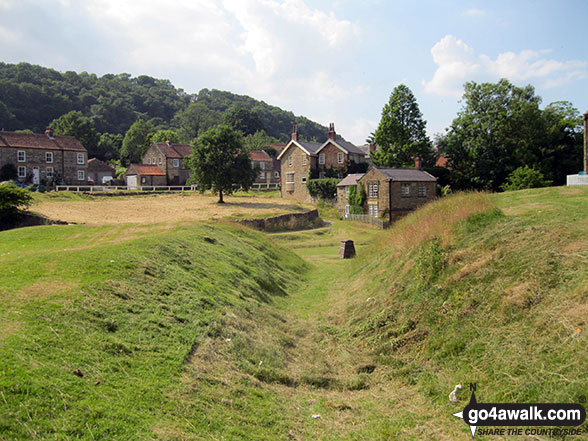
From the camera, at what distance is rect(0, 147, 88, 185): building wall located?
57.2 meters

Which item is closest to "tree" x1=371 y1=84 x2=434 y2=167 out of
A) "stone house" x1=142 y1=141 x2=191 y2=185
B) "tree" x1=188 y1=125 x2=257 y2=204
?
"tree" x1=188 y1=125 x2=257 y2=204

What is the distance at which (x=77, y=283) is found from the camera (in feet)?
32.9

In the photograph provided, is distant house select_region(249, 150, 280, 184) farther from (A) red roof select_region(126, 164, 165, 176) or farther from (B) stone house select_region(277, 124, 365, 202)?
(A) red roof select_region(126, 164, 165, 176)

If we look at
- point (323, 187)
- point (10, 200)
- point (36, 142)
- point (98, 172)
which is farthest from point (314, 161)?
point (10, 200)

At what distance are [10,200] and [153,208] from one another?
20660 mm

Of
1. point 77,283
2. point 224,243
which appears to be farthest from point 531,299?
point 224,243

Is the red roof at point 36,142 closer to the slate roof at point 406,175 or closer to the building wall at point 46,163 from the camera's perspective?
the building wall at point 46,163

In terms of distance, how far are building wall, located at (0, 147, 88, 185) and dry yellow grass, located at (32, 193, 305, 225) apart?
11818 millimetres

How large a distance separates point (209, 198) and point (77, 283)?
5163 centimetres

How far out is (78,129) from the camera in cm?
9781

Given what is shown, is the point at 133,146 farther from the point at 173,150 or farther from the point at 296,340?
the point at 296,340

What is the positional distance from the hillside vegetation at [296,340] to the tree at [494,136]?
4246 centimetres

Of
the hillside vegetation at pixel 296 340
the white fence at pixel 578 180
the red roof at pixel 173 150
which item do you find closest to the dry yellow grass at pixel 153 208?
the red roof at pixel 173 150

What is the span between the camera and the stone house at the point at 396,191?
49781 mm
